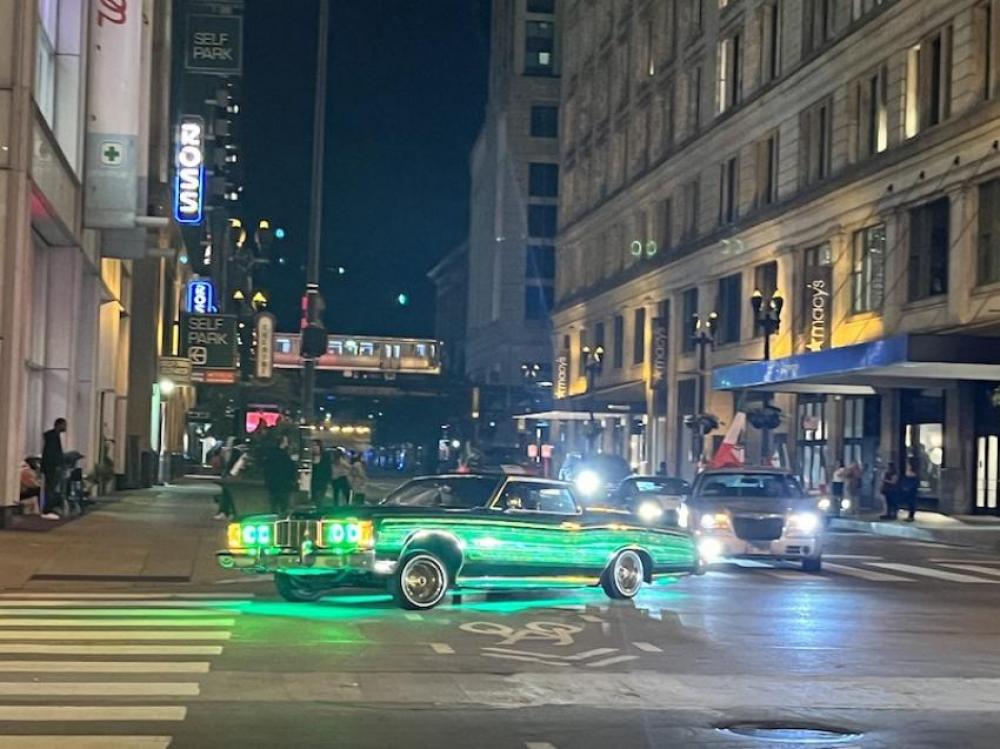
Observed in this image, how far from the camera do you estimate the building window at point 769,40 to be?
53.8 m

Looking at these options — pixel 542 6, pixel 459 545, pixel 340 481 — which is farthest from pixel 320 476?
pixel 542 6

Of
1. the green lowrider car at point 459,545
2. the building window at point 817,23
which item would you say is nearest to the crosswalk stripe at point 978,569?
the green lowrider car at point 459,545

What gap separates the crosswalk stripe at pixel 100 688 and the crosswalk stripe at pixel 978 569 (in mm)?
16015

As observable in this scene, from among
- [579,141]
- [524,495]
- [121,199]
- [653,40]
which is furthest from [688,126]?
[524,495]

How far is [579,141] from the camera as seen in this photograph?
8500 centimetres

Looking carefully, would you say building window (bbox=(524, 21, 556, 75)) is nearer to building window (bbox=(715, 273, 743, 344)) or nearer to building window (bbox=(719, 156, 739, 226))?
building window (bbox=(719, 156, 739, 226))

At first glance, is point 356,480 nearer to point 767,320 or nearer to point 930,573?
point 930,573

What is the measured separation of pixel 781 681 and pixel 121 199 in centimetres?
2051

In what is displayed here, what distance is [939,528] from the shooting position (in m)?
34.7

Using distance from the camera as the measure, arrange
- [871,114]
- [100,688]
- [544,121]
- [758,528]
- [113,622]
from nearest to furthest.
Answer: [100,688], [113,622], [758,528], [871,114], [544,121]

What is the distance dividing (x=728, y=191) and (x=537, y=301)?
210 ft

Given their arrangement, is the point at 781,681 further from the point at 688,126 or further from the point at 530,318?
the point at 530,318

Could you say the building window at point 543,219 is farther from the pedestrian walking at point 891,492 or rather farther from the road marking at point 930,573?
the road marking at point 930,573

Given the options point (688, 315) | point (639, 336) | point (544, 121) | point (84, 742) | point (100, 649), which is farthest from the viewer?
point (544, 121)
